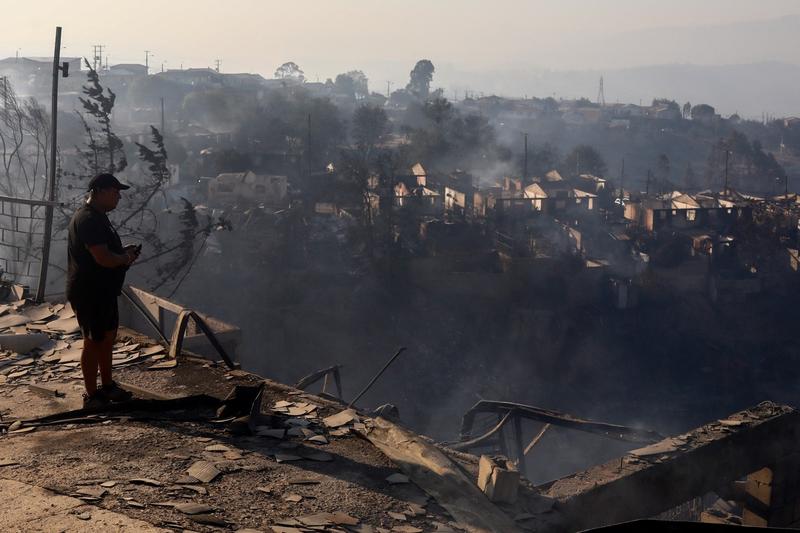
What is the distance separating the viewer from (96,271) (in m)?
4.72

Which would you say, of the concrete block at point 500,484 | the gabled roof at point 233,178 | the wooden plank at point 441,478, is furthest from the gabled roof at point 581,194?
the concrete block at point 500,484

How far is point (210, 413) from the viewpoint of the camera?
4.77 m

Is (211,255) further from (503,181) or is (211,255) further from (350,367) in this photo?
(503,181)

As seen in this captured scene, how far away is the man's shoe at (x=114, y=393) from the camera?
4859mm

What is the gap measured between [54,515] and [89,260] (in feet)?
5.88

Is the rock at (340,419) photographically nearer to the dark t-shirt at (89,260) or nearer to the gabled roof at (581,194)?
the dark t-shirt at (89,260)

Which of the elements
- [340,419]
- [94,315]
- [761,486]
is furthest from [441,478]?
[761,486]

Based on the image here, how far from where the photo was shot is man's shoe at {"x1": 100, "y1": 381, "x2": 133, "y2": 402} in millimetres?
4859

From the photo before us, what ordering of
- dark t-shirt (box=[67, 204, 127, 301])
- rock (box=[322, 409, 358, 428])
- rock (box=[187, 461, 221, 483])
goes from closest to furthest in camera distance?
rock (box=[187, 461, 221, 483]) < dark t-shirt (box=[67, 204, 127, 301]) < rock (box=[322, 409, 358, 428])

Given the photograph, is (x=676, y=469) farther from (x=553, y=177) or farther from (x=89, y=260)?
(x=553, y=177)

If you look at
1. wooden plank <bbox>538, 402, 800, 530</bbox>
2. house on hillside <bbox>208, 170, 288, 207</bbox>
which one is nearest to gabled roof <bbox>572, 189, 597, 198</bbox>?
house on hillside <bbox>208, 170, 288, 207</bbox>

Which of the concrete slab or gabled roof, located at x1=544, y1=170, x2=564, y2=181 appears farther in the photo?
gabled roof, located at x1=544, y1=170, x2=564, y2=181

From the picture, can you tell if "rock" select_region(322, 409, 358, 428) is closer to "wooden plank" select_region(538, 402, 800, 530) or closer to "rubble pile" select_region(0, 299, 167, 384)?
"wooden plank" select_region(538, 402, 800, 530)

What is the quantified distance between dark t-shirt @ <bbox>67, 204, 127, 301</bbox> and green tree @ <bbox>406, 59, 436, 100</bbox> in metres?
109
